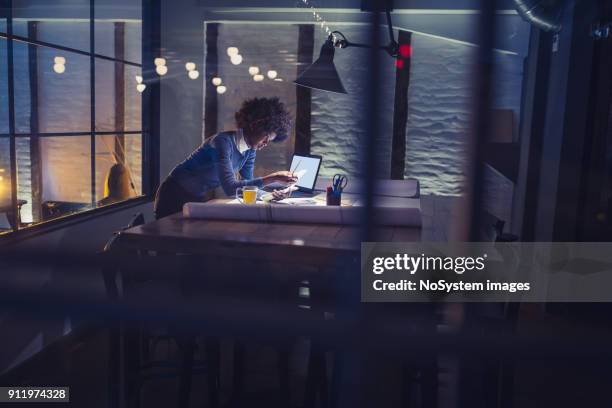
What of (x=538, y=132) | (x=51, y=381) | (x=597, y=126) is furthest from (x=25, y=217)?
(x=597, y=126)

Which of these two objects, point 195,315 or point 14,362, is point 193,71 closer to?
point 14,362

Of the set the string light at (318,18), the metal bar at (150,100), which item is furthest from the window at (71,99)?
the string light at (318,18)

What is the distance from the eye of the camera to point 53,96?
8.52 metres

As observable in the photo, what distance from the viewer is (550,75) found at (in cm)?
427

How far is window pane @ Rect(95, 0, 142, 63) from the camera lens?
23.2 ft

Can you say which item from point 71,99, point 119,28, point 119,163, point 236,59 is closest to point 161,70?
point 236,59

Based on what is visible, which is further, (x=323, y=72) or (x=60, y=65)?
(x=60, y=65)

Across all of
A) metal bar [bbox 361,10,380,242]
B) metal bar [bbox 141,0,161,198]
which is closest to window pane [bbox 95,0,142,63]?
metal bar [bbox 141,0,161,198]

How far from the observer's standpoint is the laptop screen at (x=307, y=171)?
366cm

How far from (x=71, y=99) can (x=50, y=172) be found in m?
1.16

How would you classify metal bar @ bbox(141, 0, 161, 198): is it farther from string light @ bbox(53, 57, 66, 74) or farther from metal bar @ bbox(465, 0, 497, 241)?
metal bar @ bbox(465, 0, 497, 241)

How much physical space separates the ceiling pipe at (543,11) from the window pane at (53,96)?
6817 millimetres

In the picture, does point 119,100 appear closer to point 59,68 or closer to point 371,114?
point 59,68

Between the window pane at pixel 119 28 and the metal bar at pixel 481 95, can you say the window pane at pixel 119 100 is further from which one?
the metal bar at pixel 481 95
